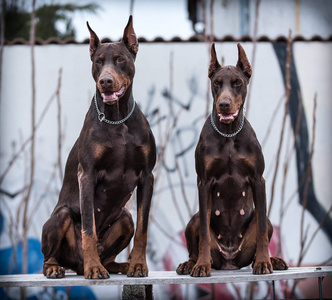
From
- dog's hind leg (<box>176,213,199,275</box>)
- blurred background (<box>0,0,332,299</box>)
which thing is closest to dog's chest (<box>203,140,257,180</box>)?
dog's hind leg (<box>176,213,199,275</box>)

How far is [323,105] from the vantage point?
7.21 metres

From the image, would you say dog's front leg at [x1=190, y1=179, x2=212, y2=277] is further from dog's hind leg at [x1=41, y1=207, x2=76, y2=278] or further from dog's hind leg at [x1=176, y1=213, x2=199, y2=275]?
dog's hind leg at [x1=41, y1=207, x2=76, y2=278]

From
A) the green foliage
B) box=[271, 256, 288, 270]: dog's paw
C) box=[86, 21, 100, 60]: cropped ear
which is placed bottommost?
box=[271, 256, 288, 270]: dog's paw

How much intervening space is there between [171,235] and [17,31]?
14788 mm

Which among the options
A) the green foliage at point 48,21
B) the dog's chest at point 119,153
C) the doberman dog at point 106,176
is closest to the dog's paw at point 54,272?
the doberman dog at point 106,176

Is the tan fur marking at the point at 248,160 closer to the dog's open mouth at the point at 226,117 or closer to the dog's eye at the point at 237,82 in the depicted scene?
the dog's open mouth at the point at 226,117

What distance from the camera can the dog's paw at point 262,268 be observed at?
3664 millimetres

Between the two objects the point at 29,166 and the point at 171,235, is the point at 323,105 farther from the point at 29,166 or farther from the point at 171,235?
the point at 29,166

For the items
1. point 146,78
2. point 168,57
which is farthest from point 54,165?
point 168,57

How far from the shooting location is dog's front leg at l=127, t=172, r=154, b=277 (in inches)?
144

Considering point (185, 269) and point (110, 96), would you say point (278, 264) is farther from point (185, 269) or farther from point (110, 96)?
point (110, 96)

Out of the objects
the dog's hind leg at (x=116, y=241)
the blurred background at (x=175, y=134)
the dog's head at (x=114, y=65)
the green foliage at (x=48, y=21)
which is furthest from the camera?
the green foliage at (x=48, y=21)

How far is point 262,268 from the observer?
3682mm

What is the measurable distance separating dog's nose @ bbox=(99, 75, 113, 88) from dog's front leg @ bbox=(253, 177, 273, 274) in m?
1.35
